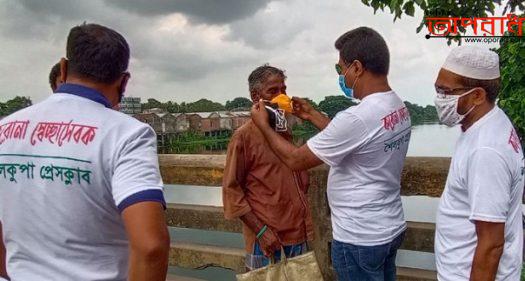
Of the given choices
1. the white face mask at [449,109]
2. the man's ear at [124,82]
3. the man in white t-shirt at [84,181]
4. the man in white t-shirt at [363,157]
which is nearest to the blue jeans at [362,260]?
the man in white t-shirt at [363,157]

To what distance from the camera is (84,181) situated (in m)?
1.40

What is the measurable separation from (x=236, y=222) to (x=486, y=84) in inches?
88.4

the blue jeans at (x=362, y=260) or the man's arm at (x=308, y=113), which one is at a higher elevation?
the man's arm at (x=308, y=113)

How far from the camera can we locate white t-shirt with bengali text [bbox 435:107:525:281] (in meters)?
1.70

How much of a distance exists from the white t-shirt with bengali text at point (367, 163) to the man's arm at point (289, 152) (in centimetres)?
4

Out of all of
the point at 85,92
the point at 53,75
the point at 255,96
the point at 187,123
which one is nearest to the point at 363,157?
the point at 255,96

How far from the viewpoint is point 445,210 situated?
6.32 feet

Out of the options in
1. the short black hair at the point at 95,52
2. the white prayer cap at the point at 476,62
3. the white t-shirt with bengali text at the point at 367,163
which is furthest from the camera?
the white t-shirt with bengali text at the point at 367,163

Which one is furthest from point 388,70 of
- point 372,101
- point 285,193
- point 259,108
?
point 285,193

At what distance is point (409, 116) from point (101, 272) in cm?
167

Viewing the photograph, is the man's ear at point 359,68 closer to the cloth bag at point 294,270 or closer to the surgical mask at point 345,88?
the surgical mask at point 345,88

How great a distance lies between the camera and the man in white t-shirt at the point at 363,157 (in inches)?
85.7

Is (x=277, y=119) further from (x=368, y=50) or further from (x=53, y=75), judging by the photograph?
(x=53, y=75)

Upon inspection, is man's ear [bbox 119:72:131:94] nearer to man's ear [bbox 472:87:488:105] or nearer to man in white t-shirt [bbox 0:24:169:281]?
man in white t-shirt [bbox 0:24:169:281]
